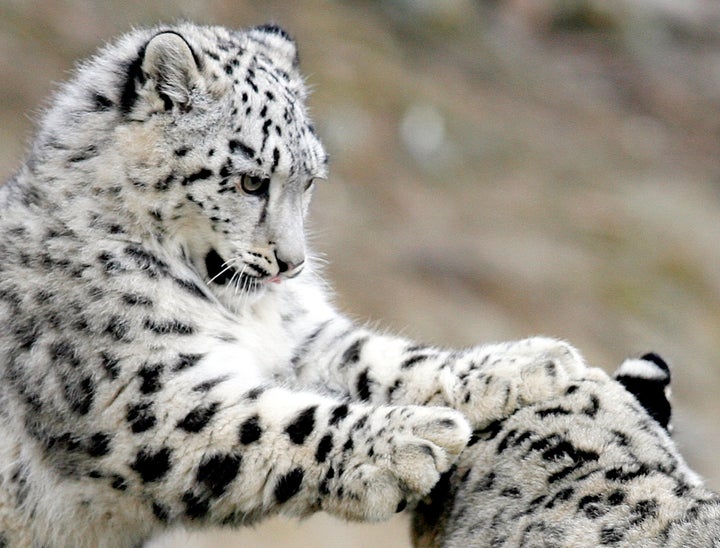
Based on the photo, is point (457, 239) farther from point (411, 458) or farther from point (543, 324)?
point (411, 458)

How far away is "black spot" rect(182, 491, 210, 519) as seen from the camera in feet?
15.4

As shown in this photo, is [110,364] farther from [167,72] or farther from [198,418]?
[167,72]

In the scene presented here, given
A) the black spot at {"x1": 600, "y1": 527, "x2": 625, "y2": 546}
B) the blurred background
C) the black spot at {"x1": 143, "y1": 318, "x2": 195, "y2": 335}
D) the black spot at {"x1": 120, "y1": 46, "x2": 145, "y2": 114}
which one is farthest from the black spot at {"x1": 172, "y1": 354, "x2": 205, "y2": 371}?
the blurred background

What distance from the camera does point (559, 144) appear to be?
61.7 ft

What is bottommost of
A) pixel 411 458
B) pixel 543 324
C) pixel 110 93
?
pixel 411 458

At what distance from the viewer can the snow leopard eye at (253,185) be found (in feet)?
17.2

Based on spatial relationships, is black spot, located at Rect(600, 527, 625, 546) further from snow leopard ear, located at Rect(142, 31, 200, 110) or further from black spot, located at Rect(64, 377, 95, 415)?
snow leopard ear, located at Rect(142, 31, 200, 110)

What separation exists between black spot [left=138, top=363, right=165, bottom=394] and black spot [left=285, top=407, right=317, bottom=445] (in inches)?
20.4

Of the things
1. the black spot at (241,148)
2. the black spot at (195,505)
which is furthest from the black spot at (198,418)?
the black spot at (241,148)

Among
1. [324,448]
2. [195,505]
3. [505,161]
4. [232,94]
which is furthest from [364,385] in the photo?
[505,161]

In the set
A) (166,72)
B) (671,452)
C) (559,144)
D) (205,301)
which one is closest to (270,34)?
(166,72)

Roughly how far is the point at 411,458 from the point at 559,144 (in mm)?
14840

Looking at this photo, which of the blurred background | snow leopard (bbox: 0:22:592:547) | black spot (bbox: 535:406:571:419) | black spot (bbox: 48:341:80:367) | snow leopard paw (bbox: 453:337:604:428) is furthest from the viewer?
the blurred background

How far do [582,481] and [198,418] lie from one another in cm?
153
